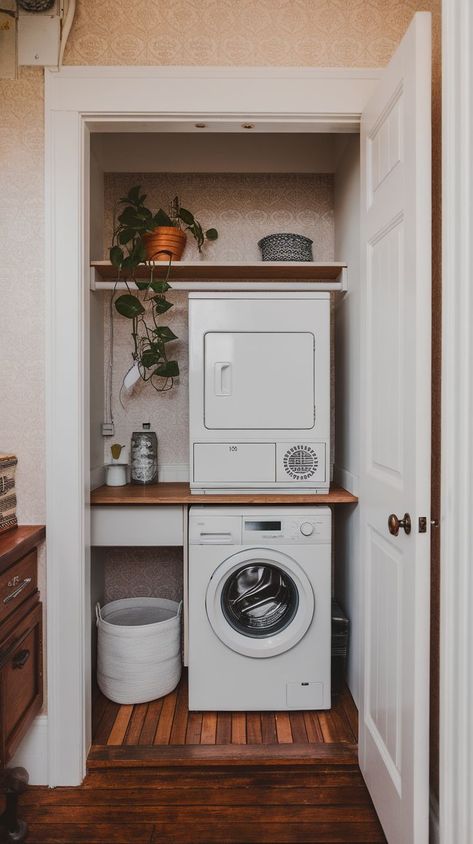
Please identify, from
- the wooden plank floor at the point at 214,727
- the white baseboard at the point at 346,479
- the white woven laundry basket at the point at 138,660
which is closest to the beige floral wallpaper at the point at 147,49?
the white woven laundry basket at the point at 138,660

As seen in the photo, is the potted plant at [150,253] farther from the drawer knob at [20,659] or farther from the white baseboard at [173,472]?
the drawer knob at [20,659]

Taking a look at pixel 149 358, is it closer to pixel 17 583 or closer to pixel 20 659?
pixel 17 583

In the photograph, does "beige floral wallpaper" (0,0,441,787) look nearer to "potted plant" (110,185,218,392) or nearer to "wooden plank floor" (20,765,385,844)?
"potted plant" (110,185,218,392)

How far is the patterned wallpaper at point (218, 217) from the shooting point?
287cm

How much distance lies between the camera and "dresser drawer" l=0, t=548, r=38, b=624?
5.41 ft

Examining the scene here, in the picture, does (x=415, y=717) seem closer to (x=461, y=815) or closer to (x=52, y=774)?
(x=461, y=815)

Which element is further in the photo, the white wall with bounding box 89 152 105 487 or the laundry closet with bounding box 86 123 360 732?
the white wall with bounding box 89 152 105 487

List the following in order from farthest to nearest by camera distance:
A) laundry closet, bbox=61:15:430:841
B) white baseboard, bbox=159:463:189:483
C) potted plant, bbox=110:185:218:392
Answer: white baseboard, bbox=159:463:189:483, potted plant, bbox=110:185:218:392, laundry closet, bbox=61:15:430:841

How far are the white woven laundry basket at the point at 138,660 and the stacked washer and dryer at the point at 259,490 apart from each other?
0.59 feet

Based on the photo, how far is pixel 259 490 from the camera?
2.35m

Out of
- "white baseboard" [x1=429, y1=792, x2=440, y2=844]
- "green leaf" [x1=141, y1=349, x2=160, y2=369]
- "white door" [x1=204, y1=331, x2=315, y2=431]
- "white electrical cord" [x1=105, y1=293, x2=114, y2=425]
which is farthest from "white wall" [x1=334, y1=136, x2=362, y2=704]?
"white electrical cord" [x1=105, y1=293, x2=114, y2=425]

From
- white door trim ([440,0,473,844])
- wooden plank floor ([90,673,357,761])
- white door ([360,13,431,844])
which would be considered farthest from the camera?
wooden plank floor ([90,673,357,761])

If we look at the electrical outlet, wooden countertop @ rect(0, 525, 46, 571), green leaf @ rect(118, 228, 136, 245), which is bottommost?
wooden countertop @ rect(0, 525, 46, 571)

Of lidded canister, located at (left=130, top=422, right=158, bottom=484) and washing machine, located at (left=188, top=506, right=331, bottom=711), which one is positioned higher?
lidded canister, located at (left=130, top=422, right=158, bottom=484)
